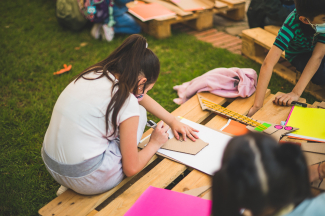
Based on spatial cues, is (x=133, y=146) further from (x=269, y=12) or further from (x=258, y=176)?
(x=269, y=12)

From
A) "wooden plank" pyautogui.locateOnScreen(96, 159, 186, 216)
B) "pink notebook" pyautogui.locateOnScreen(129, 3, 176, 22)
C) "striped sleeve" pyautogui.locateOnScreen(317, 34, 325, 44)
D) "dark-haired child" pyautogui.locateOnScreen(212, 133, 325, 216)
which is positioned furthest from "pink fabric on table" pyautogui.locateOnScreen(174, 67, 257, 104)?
"pink notebook" pyautogui.locateOnScreen(129, 3, 176, 22)

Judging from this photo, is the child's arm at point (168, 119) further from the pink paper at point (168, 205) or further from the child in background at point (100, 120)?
the pink paper at point (168, 205)

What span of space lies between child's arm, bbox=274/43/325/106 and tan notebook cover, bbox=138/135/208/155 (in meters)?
0.74

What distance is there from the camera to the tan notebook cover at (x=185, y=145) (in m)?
1.52

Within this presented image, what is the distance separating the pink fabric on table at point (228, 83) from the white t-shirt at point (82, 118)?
1.04 m

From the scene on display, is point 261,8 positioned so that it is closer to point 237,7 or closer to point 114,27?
point 237,7

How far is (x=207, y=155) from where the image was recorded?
149 cm

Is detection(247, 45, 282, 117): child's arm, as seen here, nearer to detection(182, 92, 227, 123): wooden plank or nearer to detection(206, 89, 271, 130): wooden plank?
detection(206, 89, 271, 130): wooden plank

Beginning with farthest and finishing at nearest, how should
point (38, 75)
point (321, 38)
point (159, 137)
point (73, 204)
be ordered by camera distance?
point (38, 75) → point (321, 38) → point (159, 137) → point (73, 204)

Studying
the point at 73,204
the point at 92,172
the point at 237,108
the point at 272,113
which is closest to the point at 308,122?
the point at 272,113

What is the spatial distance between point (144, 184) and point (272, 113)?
3.43 feet

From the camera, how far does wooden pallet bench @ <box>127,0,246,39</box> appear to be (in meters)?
3.33

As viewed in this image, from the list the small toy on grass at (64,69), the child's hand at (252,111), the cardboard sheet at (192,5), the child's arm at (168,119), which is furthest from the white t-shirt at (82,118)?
the cardboard sheet at (192,5)

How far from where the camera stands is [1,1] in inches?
189
